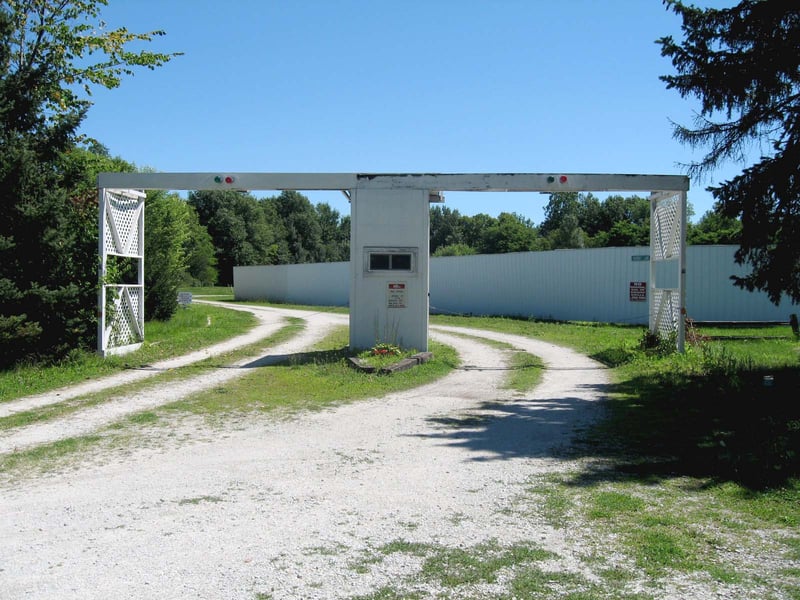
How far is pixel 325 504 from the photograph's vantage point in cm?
559

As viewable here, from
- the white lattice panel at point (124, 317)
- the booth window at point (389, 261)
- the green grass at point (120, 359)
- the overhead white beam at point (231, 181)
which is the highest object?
the overhead white beam at point (231, 181)

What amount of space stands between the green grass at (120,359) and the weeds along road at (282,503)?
8.36ft

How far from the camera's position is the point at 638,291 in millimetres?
23688

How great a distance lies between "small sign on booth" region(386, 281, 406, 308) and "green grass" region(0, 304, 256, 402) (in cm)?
518

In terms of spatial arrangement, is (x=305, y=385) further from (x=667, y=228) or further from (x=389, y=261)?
(x=667, y=228)

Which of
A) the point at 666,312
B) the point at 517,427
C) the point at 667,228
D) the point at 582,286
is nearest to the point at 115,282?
the point at 517,427

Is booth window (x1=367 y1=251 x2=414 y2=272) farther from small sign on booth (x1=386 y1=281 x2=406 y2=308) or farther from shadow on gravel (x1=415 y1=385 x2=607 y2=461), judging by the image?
shadow on gravel (x1=415 y1=385 x2=607 y2=461)

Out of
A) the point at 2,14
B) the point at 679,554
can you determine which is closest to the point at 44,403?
the point at 2,14

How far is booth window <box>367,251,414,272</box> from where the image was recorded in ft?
48.3

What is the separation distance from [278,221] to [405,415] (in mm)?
84962

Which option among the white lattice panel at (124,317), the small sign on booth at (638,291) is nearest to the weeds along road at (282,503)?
the white lattice panel at (124,317)

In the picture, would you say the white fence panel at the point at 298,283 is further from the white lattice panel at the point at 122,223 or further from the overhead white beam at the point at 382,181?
the overhead white beam at the point at 382,181

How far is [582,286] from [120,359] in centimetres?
1726

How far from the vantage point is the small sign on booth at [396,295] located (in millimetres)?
14719
